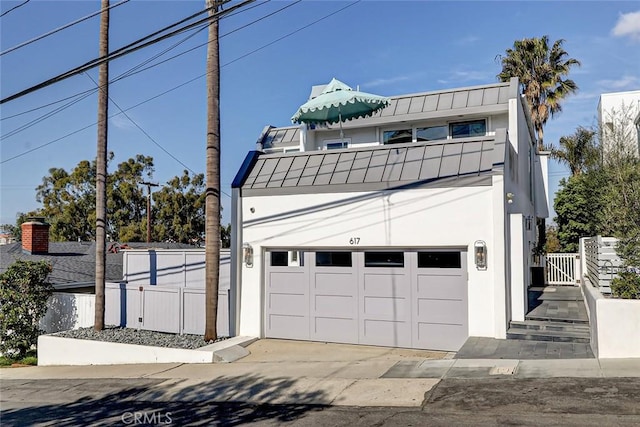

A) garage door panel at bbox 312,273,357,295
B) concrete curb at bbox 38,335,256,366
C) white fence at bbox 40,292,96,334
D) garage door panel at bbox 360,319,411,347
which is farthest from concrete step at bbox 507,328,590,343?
white fence at bbox 40,292,96,334

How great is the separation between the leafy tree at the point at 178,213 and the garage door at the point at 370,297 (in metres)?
34.2

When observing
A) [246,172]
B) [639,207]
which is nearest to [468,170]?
[639,207]

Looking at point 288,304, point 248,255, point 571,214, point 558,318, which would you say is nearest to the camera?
point 558,318

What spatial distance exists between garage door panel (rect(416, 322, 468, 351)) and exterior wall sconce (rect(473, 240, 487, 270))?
1352mm

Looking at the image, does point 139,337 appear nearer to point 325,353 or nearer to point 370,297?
point 325,353

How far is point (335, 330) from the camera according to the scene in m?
12.8

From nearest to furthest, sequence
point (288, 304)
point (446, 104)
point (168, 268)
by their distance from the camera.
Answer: point (288, 304), point (446, 104), point (168, 268)

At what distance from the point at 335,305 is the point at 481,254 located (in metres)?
3.53

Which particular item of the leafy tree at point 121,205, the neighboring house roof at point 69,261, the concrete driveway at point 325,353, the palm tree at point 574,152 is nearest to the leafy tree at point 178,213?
the leafy tree at point 121,205

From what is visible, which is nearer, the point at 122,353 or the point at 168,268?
the point at 122,353

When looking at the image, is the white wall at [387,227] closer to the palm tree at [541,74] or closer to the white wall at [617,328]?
the white wall at [617,328]

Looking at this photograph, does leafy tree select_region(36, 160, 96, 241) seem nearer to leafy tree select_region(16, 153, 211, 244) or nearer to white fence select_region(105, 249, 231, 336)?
leafy tree select_region(16, 153, 211, 244)

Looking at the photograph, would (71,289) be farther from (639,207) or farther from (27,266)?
(639,207)

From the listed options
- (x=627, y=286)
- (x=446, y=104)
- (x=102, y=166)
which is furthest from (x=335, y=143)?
(x=627, y=286)
